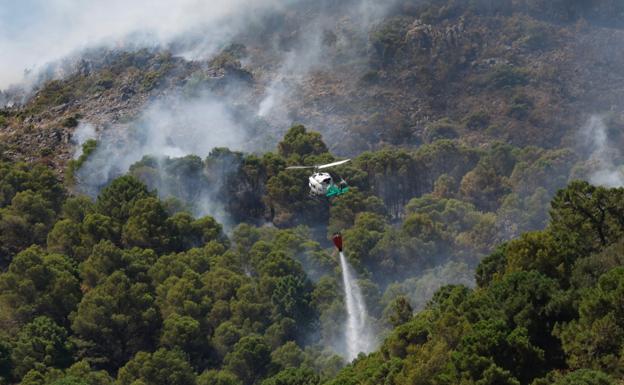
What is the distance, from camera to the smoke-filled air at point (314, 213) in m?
75.7

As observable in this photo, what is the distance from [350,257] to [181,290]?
19818mm

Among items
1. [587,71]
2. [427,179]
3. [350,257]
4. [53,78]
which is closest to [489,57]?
[587,71]

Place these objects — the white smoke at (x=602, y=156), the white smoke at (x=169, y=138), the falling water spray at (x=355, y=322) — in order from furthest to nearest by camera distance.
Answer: the white smoke at (x=602, y=156), the white smoke at (x=169, y=138), the falling water spray at (x=355, y=322)

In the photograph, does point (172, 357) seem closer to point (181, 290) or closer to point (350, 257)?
point (181, 290)

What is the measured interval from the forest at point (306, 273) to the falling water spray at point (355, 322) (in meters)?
1.13

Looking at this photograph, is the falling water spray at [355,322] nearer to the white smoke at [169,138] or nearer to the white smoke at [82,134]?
the white smoke at [169,138]

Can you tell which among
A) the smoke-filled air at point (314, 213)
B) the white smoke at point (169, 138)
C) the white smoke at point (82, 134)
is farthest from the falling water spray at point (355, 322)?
the white smoke at point (82, 134)

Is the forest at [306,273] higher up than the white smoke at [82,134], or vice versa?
the white smoke at [82,134]

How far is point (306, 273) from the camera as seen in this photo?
11400 cm

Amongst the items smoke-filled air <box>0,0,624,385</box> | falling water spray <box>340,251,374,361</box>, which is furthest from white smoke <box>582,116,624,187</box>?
falling water spray <box>340,251,374,361</box>

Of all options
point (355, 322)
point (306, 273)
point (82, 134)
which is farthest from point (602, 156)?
point (82, 134)

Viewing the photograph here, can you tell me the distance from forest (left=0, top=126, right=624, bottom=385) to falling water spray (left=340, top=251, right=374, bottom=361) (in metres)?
1.13

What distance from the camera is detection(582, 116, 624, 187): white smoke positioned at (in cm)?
14400

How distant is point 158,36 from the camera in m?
198
